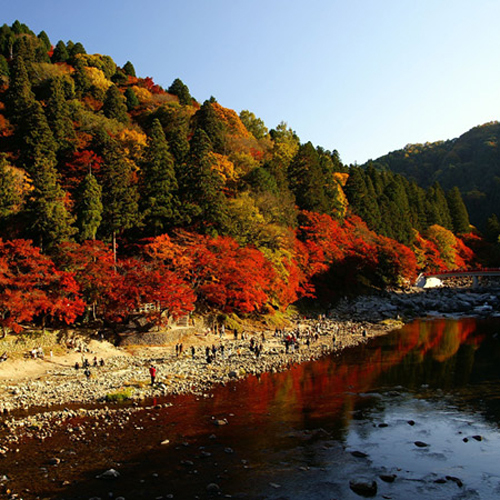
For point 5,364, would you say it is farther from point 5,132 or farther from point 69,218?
point 5,132

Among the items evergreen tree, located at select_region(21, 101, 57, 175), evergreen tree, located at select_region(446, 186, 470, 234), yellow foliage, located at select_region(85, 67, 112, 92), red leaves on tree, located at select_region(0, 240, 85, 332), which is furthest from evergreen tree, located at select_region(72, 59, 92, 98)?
evergreen tree, located at select_region(446, 186, 470, 234)

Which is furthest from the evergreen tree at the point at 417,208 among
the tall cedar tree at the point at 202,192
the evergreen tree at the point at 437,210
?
the tall cedar tree at the point at 202,192

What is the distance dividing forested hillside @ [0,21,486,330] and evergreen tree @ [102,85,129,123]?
20 cm

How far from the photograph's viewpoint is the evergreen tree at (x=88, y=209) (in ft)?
119

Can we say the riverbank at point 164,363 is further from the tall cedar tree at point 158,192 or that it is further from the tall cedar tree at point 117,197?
the tall cedar tree at point 158,192

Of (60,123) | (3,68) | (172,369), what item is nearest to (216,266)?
(172,369)

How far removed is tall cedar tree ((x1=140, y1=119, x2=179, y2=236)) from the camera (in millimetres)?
42312

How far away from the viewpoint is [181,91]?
8681cm

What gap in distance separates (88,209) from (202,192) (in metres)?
12.4

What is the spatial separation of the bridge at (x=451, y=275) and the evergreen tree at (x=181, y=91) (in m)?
58.3

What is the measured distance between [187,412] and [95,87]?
215 feet

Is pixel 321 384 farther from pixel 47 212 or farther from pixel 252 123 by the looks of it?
pixel 252 123

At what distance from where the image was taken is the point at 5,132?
52156mm

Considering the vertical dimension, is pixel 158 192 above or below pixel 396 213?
below
